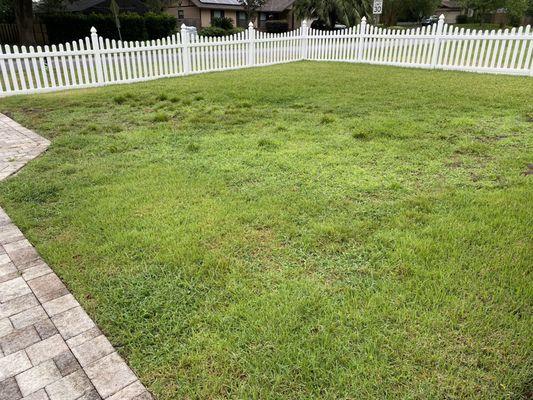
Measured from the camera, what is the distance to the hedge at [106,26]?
19750mm

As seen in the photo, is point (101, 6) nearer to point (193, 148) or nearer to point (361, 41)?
point (361, 41)

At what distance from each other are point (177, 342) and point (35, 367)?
0.65m

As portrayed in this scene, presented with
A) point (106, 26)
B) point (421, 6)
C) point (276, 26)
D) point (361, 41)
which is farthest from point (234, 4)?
point (361, 41)

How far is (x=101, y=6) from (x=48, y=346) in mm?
28010

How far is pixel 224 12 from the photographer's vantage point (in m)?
33.6

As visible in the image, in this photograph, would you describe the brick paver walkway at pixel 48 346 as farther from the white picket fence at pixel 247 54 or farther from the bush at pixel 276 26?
the bush at pixel 276 26

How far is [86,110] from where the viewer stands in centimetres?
708

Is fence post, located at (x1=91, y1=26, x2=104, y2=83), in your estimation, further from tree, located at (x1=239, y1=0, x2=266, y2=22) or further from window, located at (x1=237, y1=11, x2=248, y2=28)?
window, located at (x1=237, y1=11, x2=248, y2=28)

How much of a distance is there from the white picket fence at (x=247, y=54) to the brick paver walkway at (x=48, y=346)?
7286 millimetres

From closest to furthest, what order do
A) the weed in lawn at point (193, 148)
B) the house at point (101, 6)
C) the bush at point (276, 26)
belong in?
1. the weed in lawn at point (193, 148)
2. the house at point (101, 6)
3. the bush at point (276, 26)

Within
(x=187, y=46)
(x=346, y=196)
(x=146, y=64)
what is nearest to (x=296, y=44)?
(x=187, y=46)

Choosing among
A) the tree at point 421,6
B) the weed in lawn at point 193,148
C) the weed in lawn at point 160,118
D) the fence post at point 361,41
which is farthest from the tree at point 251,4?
the weed in lawn at point 193,148

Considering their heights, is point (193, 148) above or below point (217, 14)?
below

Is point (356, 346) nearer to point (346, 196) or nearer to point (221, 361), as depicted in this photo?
point (221, 361)
